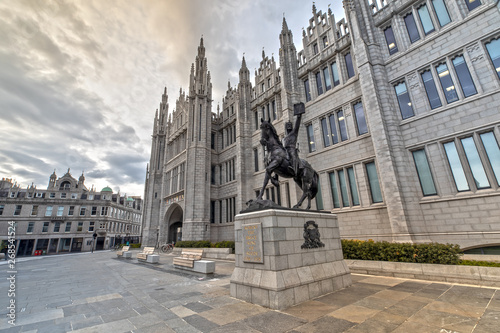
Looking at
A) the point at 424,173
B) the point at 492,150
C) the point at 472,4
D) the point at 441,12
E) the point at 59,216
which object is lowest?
the point at 424,173

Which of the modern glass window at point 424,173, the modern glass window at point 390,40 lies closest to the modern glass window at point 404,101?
the modern glass window at point 424,173

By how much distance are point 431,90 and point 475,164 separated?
5334 millimetres

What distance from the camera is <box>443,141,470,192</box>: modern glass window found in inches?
478

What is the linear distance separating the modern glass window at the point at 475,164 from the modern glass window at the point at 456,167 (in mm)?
406

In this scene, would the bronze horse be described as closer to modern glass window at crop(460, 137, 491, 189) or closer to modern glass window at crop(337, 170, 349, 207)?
modern glass window at crop(337, 170, 349, 207)

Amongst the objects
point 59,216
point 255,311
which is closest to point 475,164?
point 255,311

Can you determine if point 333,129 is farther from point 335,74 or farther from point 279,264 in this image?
point 279,264

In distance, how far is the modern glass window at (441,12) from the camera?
1417 centimetres

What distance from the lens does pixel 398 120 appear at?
49.3ft

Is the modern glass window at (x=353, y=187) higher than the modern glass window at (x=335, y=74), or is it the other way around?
the modern glass window at (x=335, y=74)

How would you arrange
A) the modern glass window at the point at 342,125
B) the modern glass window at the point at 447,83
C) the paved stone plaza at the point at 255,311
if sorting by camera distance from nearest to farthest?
1. the paved stone plaza at the point at 255,311
2. the modern glass window at the point at 447,83
3. the modern glass window at the point at 342,125

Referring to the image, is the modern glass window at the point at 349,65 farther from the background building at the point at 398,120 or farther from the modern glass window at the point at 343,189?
the modern glass window at the point at 343,189

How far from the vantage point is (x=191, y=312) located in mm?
4926

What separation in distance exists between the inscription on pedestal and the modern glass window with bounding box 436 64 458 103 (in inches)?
595
